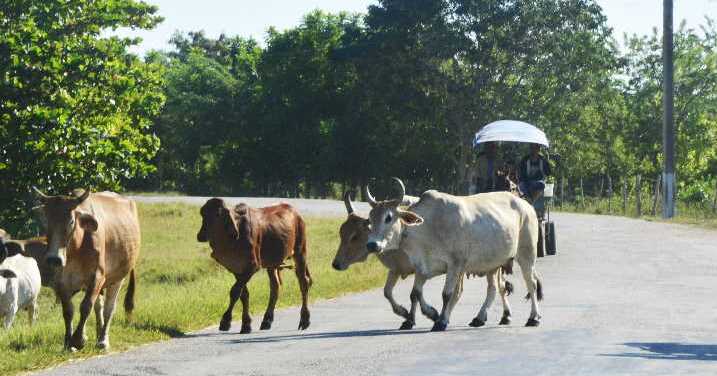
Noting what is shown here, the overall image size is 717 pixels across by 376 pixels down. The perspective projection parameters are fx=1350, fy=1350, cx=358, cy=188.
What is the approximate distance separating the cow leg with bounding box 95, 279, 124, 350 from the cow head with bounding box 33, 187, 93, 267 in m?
0.93

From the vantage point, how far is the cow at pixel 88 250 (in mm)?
12820

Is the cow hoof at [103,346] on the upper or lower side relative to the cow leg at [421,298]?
lower

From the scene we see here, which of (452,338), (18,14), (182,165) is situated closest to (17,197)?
(18,14)

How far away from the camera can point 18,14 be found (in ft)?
98.1

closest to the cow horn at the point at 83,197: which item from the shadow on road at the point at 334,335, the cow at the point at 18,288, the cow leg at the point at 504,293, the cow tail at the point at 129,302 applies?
the shadow on road at the point at 334,335

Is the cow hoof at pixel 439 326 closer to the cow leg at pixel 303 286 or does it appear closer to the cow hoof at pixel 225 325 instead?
the cow leg at pixel 303 286

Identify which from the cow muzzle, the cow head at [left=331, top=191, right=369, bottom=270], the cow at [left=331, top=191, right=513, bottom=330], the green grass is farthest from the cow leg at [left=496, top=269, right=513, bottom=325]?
the green grass

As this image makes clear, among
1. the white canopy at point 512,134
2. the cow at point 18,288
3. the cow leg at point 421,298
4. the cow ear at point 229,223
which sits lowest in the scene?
the cow at point 18,288

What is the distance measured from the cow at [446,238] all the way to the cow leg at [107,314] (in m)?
2.76

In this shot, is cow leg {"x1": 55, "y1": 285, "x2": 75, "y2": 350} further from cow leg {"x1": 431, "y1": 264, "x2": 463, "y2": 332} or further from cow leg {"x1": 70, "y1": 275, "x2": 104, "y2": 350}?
cow leg {"x1": 431, "y1": 264, "x2": 463, "y2": 332}

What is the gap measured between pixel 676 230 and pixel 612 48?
24.9 meters

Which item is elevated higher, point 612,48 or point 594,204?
point 612,48

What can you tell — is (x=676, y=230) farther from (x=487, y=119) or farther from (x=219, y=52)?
(x=219, y=52)

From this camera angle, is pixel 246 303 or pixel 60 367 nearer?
pixel 60 367
